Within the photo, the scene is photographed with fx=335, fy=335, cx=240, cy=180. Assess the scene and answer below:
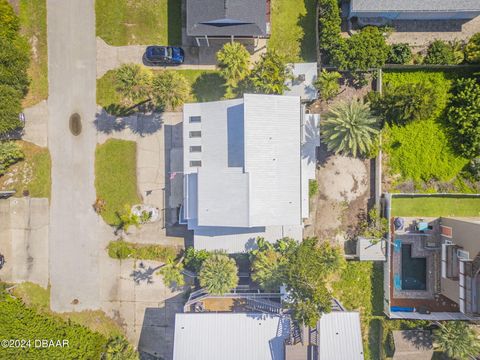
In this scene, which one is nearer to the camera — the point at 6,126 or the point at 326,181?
the point at 6,126

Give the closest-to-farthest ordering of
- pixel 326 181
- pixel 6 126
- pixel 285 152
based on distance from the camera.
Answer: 1. pixel 285 152
2. pixel 6 126
3. pixel 326 181

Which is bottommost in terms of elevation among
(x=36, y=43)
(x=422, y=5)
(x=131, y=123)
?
Result: (x=131, y=123)

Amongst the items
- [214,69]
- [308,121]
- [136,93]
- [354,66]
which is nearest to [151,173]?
[136,93]

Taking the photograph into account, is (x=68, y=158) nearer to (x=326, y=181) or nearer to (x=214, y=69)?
(x=214, y=69)

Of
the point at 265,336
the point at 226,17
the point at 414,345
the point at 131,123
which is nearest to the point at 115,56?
the point at 131,123

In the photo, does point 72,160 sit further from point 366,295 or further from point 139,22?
point 366,295

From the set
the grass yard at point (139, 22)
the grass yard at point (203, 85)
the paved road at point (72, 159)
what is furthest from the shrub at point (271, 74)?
the paved road at point (72, 159)

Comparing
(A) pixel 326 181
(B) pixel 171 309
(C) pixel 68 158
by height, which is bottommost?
(B) pixel 171 309
